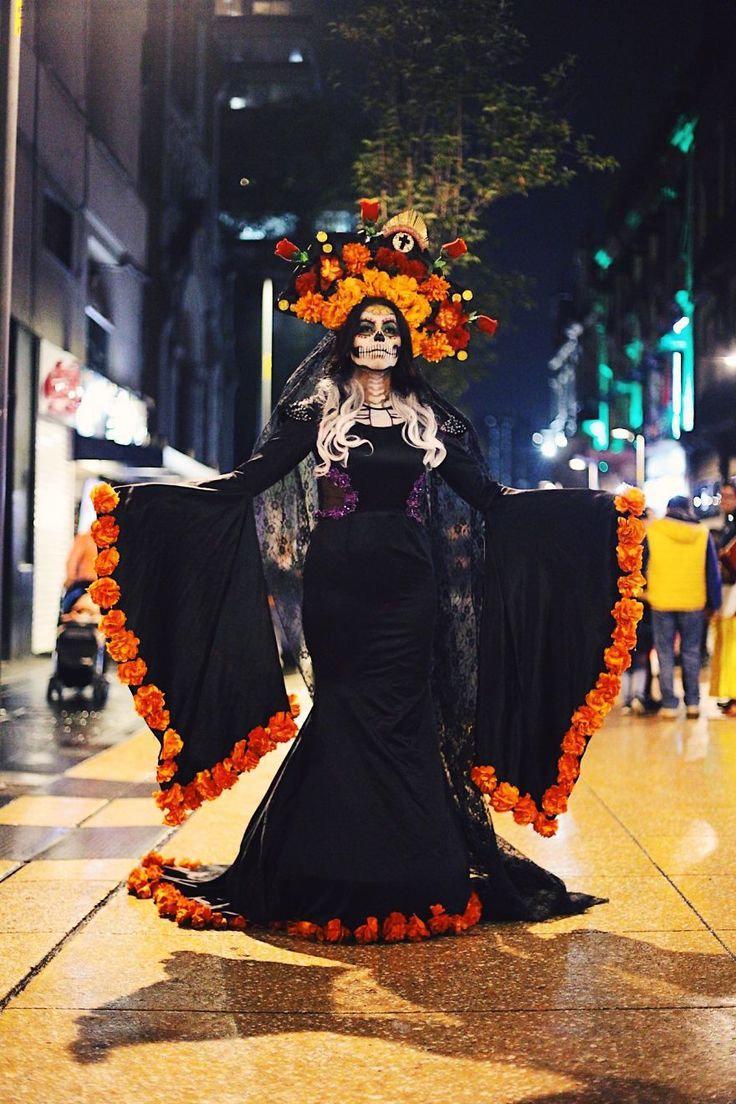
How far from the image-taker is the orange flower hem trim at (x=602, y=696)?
5285 mm

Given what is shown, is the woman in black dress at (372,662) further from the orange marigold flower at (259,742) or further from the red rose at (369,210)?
the red rose at (369,210)

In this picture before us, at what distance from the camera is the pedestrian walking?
12320 mm

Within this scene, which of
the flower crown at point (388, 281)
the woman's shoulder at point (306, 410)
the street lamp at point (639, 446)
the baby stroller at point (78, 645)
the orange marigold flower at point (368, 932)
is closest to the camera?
the orange marigold flower at point (368, 932)

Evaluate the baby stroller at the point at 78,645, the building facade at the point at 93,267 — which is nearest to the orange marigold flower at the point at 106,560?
the baby stroller at the point at 78,645

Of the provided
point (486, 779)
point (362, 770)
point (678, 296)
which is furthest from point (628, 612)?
point (678, 296)

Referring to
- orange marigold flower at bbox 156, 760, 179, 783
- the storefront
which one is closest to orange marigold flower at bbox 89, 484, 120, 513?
orange marigold flower at bbox 156, 760, 179, 783

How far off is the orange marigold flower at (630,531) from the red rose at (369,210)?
5.18 ft

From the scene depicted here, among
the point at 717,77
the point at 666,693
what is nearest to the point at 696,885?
the point at 666,693

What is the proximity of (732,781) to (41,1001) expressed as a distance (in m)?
5.41

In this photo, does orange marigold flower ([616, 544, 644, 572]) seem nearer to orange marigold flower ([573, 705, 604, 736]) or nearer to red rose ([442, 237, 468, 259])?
orange marigold flower ([573, 705, 604, 736])

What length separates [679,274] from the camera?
4559 cm

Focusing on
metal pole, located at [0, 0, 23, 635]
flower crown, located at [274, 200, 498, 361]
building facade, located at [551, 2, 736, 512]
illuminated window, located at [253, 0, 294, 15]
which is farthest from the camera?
illuminated window, located at [253, 0, 294, 15]

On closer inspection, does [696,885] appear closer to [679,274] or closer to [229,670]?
[229,670]

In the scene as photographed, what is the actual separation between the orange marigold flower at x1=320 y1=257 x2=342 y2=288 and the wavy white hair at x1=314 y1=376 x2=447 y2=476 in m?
0.41
